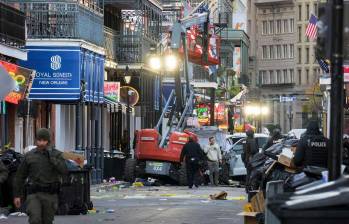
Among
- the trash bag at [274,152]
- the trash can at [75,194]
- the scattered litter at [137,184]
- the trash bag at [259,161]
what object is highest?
the trash bag at [274,152]

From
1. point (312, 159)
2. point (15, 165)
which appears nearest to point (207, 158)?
point (15, 165)

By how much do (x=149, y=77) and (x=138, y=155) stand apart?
461 inches

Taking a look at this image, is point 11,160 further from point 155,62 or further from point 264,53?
point 264,53

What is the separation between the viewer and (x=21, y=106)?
101 ft

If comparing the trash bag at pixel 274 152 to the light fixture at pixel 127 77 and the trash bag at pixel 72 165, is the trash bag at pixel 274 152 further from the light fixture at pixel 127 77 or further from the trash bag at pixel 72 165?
the light fixture at pixel 127 77

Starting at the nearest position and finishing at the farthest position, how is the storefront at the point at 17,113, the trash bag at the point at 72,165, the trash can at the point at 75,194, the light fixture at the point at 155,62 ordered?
the trash can at the point at 75,194 < the trash bag at the point at 72,165 < the storefront at the point at 17,113 < the light fixture at the point at 155,62

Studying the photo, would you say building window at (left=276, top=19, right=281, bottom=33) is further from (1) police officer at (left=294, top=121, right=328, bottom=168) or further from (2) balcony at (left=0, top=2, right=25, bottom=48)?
(1) police officer at (left=294, top=121, right=328, bottom=168)

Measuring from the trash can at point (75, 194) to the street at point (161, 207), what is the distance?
289 mm

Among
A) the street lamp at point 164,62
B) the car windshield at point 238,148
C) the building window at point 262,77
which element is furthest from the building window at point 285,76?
the car windshield at point 238,148

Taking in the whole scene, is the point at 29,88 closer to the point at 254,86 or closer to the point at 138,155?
the point at 138,155

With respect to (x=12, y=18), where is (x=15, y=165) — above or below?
below

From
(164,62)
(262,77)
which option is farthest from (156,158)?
(262,77)

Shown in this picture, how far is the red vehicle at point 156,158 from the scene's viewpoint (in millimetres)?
34344

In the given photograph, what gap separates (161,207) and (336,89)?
14416 mm
